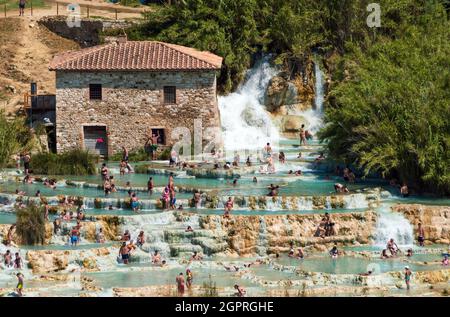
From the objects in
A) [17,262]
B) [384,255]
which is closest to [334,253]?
[384,255]

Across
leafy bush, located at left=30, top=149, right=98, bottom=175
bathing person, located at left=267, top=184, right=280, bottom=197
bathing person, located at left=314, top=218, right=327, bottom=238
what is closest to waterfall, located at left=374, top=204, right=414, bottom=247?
bathing person, located at left=314, top=218, right=327, bottom=238

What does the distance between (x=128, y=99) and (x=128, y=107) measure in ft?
1.30

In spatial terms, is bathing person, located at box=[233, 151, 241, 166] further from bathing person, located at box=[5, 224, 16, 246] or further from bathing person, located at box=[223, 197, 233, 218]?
bathing person, located at box=[5, 224, 16, 246]

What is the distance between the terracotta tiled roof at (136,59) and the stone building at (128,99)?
0.16ft

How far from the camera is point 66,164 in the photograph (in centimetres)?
6462

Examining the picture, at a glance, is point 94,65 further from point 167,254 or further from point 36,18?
point 167,254

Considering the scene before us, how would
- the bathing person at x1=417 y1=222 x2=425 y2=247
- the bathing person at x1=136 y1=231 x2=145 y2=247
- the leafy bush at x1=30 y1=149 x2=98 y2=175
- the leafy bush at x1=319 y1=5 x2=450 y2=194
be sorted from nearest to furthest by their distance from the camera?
the bathing person at x1=136 y1=231 x2=145 y2=247 → the bathing person at x1=417 y1=222 x2=425 y2=247 → the leafy bush at x1=319 y1=5 x2=450 y2=194 → the leafy bush at x1=30 y1=149 x2=98 y2=175

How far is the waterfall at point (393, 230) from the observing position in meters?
54.4

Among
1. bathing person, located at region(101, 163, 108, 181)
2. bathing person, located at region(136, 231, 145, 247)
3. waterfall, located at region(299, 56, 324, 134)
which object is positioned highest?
waterfall, located at region(299, 56, 324, 134)

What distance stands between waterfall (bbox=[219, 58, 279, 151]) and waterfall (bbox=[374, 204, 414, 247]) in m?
16.2

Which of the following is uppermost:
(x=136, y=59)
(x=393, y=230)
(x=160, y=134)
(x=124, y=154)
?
(x=136, y=59)

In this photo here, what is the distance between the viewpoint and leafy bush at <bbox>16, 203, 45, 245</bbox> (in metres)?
52.4

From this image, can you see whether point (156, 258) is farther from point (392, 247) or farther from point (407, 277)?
point (407, 277)
